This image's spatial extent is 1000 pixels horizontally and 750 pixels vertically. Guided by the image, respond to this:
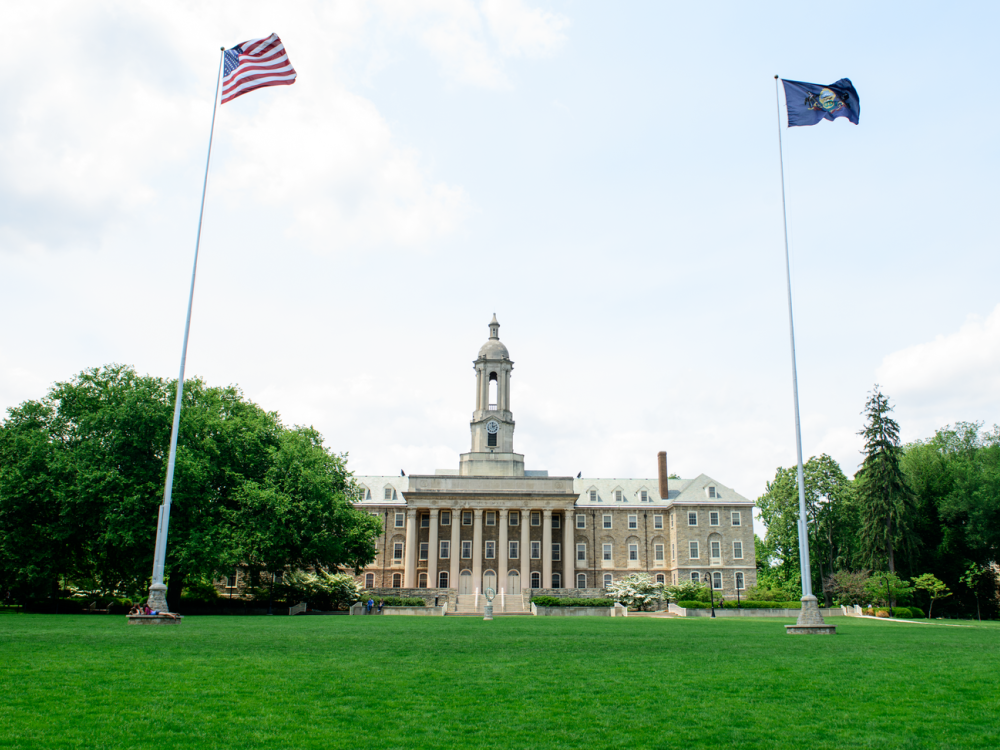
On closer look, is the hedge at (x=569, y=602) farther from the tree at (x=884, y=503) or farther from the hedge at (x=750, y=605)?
the tree at (x=884, y=503)

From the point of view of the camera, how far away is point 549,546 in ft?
254

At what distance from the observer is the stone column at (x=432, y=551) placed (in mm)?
79188

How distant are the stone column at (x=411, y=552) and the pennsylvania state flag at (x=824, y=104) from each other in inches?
2273

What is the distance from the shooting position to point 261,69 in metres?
28.6

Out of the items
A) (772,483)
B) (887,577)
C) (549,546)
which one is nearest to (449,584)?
(549,546)

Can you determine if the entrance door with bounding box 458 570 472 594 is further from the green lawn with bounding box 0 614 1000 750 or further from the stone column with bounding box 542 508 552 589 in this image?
the green lawn with bounding box 0 614 1000 750

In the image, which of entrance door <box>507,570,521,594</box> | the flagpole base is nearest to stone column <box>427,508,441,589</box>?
entrance door <box>507,570,521,594</box>

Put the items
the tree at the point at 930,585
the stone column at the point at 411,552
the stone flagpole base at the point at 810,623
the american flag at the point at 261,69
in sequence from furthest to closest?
1. the stone column at the point at 411,552
2. the tree at the point at 930,585
3. the american flag at the point at 261,69
4. the stone flagpole base at the point at 810,623

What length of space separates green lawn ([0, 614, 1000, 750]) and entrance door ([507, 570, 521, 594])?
62249mm

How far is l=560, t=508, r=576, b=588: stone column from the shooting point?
76.7 metres

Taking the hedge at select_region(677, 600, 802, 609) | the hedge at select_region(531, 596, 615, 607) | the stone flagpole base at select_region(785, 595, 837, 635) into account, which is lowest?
the hedge at select_region(531, 596, 615, 607)

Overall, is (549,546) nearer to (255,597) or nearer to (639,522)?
(639,522)

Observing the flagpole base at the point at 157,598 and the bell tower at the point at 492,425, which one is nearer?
the flagpole base at the point at 157,598

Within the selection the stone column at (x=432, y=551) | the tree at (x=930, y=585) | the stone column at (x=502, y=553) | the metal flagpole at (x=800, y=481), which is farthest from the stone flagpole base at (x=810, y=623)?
the stone column at (x=432, y=551)
